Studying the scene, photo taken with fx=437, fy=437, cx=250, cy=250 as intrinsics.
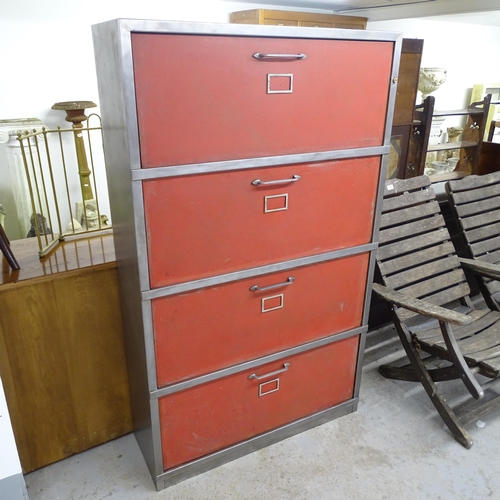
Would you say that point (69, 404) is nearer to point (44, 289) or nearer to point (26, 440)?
point (26, 440)

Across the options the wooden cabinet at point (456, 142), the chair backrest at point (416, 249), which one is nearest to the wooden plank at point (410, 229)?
the chair backrest at point (416, 249)

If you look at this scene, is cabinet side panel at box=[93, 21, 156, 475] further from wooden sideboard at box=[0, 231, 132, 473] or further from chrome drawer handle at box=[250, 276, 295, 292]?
chrome drawer handle at box=[250, 276, 295, 292]

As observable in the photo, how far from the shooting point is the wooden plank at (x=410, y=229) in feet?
7.43

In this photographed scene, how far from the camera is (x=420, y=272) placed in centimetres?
234

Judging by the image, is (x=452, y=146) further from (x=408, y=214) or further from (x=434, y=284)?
(x=434, y=284)

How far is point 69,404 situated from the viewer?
1.82m

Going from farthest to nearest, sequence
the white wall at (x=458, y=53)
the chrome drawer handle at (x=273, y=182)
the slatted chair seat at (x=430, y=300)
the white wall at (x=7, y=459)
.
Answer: the white wall at (x=458, y=53)
the slatted chair seat at (x=430, y=300)
the chrome drawer handle at (x=273, y=182)
the white wall at (x=7, y=459)

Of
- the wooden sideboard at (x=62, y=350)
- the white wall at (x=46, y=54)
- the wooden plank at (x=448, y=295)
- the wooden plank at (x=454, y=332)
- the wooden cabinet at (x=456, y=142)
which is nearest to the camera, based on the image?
the wooden sideboard at (x=62, y=350)

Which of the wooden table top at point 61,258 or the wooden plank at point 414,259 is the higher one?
the wooden table top at point 61,258

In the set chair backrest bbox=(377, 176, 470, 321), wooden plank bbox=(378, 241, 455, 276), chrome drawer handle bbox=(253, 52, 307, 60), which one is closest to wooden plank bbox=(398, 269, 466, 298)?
chair backrest bbox=(377, 176, 470, 321)

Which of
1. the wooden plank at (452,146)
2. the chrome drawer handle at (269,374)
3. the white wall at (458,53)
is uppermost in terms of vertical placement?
the white wall at (458,53)

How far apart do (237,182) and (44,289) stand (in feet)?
2.73

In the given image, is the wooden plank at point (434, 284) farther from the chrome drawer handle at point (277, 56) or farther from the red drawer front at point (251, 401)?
the chrome drawer handle at point (277, 56)

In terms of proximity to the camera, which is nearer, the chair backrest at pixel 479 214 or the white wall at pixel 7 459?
the white wall at pixel 7 459
